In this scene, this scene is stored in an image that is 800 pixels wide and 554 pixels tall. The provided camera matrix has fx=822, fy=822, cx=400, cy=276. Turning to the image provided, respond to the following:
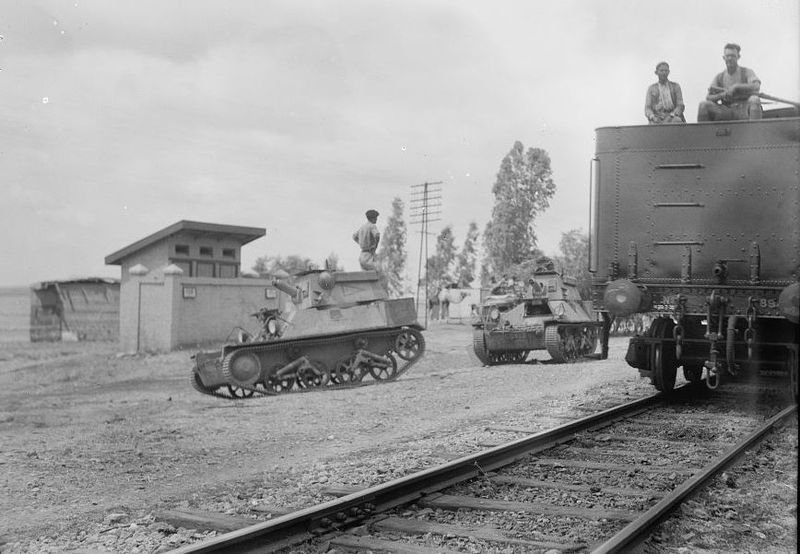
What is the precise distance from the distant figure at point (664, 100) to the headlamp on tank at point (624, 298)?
1.92 metres

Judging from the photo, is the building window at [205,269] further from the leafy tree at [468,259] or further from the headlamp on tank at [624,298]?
the headlamp on tank at [624,298]

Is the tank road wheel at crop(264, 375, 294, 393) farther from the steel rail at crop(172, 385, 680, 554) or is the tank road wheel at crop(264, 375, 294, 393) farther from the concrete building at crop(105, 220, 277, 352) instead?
the steel rail at crop(172, 385, 680, 554)

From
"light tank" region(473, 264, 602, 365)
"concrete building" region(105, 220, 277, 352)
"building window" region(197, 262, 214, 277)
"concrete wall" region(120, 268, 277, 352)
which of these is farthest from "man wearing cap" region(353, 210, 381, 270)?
"building window" region(197, 262, 214, 277)

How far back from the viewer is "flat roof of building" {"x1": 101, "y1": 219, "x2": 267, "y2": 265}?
896 inches

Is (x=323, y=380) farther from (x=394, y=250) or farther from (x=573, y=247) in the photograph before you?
(x=573, y=247)

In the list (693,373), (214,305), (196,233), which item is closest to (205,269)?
(196,233)

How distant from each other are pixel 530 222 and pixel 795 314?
16587mm

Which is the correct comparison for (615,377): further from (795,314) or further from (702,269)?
(795,314)

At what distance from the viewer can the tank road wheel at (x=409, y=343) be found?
14.0 meters

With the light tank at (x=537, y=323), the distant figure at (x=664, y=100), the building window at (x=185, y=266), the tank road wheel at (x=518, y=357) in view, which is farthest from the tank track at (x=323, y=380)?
the building window at (x=185, y=266)

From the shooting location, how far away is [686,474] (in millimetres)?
5535

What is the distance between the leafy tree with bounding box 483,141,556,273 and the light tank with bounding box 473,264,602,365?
5932 millimetres

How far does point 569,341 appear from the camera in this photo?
16.8m

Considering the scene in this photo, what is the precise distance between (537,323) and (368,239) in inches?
183
